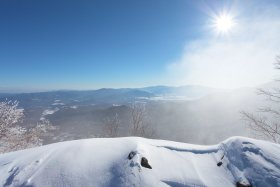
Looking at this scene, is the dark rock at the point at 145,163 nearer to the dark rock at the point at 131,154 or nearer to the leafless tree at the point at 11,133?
the dark rock at the point at 131,154

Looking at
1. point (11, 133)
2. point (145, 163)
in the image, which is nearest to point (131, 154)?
point (145, 163)

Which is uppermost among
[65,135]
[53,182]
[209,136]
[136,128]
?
[53,182]

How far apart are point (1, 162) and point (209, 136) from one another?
352ft

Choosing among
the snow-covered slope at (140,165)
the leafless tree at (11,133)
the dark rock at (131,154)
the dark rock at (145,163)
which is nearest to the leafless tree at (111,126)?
the leafless tree at (11,133)

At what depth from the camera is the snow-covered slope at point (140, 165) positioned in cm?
453

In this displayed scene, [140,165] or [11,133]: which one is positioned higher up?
[140,165]

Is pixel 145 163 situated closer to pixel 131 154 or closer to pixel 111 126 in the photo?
pixel 131 154

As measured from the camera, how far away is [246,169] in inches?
193

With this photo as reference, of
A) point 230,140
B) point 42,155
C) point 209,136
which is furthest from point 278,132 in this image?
point 209,136

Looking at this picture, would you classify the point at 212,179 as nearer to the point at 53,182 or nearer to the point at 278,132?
the point at 53,182

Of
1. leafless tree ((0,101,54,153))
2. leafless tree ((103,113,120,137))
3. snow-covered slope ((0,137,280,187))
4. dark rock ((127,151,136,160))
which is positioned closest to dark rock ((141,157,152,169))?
snow-covered slope ((0,137,280,187))

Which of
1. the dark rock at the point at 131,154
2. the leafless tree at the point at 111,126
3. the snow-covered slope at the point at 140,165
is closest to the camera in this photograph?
the snow-covered slope at the point at 140,165

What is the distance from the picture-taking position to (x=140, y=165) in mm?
4816

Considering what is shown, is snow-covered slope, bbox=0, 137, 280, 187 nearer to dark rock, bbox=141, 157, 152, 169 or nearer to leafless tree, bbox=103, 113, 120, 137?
dark rock, bbox=141, 157, 152, 169
